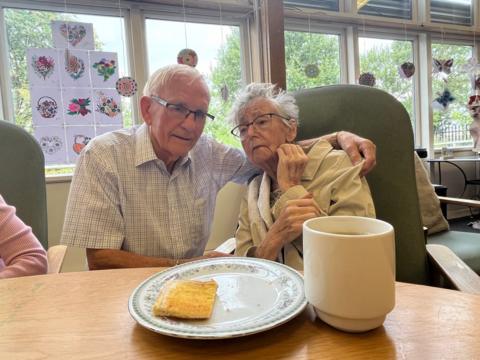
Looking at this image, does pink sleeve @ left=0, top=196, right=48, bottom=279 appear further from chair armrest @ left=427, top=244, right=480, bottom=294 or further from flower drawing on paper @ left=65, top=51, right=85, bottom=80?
flower drawing on paper @ left=65, top=51, right=85, bottom=80

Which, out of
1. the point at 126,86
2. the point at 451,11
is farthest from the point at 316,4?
the point at 126,86

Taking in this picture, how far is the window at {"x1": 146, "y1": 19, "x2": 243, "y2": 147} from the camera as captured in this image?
2744mm

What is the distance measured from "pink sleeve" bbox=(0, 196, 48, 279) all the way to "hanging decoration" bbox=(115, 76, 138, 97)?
1.67m

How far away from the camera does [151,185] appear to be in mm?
1135

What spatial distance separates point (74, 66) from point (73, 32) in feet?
0.76

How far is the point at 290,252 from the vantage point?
3.35 ft

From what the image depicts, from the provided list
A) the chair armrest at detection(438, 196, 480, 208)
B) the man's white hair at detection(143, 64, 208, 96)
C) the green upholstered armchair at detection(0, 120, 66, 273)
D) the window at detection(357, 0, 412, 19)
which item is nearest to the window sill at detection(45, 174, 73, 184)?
the green upholstered armchair at detection(0, 120, 66, 273)

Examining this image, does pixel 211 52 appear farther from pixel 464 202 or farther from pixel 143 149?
pixel 464 202

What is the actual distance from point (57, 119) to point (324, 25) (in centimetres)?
254

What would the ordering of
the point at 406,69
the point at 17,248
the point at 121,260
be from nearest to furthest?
the point at 17,248
the point at 121,260
the point at 406,69

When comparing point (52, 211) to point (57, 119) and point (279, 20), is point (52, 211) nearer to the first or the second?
point (57, 119)

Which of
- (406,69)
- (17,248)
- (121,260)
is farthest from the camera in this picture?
(406,69)

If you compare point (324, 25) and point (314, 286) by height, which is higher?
point (324, 25)


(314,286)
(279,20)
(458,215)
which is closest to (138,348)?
(314,286)
